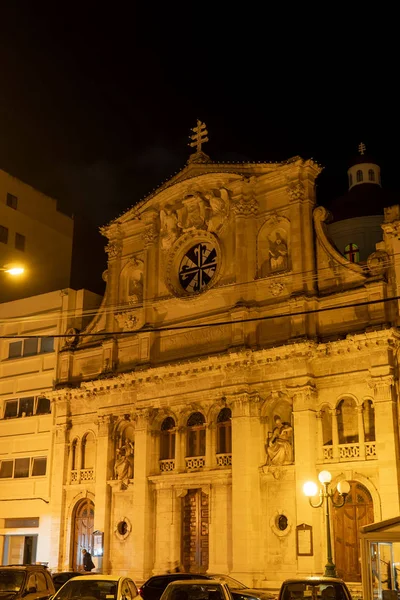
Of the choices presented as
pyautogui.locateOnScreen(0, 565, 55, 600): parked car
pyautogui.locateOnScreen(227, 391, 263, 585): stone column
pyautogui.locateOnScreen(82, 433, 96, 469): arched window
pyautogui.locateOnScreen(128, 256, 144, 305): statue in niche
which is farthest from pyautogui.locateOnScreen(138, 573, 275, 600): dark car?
pyautogui.locateOnScreen(128, 256, 144, 305): statue in niche

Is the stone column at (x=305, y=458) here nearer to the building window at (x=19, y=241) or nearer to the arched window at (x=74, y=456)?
the arched window at (x=74, y=456)

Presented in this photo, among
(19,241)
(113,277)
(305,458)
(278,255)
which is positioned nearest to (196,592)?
(305,458)

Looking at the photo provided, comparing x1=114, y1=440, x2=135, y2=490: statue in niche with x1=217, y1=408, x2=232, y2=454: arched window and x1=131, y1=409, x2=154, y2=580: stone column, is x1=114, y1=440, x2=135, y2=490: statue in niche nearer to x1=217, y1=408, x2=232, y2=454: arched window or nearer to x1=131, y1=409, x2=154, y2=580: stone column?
x1=131, y1=409, x2=154, y2=580: stone column

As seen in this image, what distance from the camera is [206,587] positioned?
1612cm

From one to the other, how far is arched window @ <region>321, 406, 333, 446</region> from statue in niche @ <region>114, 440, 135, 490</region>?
9.88m

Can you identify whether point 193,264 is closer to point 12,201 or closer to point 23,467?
point 23,467

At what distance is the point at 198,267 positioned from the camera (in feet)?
126

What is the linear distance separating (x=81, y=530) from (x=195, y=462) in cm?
790

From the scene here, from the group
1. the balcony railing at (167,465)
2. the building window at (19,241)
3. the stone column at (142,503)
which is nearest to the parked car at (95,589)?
the stone column at (142,503)

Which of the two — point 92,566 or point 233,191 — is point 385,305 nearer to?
point 233,191

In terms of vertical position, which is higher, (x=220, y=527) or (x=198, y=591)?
(x=220, y=527)

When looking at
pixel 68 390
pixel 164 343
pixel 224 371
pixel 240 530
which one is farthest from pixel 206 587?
pixel 68 390

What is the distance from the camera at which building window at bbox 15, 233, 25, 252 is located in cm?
4988

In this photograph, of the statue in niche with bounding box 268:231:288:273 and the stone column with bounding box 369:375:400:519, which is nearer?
the stone column with bounding box 369:375:400:519
